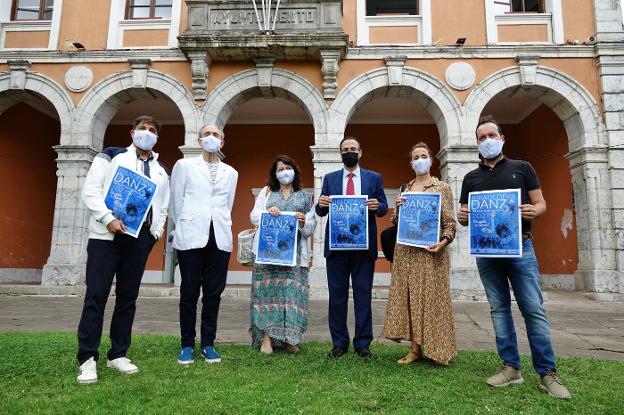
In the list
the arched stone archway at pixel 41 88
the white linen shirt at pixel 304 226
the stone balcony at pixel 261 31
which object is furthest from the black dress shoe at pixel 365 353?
the arched stone archway at pixel 41 88

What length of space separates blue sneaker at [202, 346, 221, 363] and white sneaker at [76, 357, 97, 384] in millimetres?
826

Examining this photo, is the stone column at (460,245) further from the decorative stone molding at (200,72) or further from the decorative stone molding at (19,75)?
the decorative stone molding at (19,75)

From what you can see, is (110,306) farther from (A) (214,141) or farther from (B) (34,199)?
(B) (34,199)

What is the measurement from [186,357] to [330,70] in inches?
278

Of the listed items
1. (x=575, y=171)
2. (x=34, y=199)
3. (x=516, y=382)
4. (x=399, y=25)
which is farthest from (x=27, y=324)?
(x=575, y=171)

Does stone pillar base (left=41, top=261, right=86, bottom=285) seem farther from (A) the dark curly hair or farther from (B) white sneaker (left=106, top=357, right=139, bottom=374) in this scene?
(A) the dark curly hair

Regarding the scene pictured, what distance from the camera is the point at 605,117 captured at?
864 centimetres

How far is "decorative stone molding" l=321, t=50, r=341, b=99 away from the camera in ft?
29.2

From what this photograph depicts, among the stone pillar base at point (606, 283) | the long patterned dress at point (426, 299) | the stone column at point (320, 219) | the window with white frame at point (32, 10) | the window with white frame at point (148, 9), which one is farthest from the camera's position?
the window with white frame at point (32, 10)

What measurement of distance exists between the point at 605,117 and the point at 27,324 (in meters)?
10.7

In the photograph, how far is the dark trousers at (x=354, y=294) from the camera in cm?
368

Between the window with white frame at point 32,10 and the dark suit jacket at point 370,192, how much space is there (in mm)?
10151

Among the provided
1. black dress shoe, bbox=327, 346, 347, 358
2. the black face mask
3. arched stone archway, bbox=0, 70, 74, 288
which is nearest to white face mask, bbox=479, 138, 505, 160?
the black face mask

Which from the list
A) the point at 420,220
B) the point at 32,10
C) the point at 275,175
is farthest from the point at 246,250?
the point at 32,10
